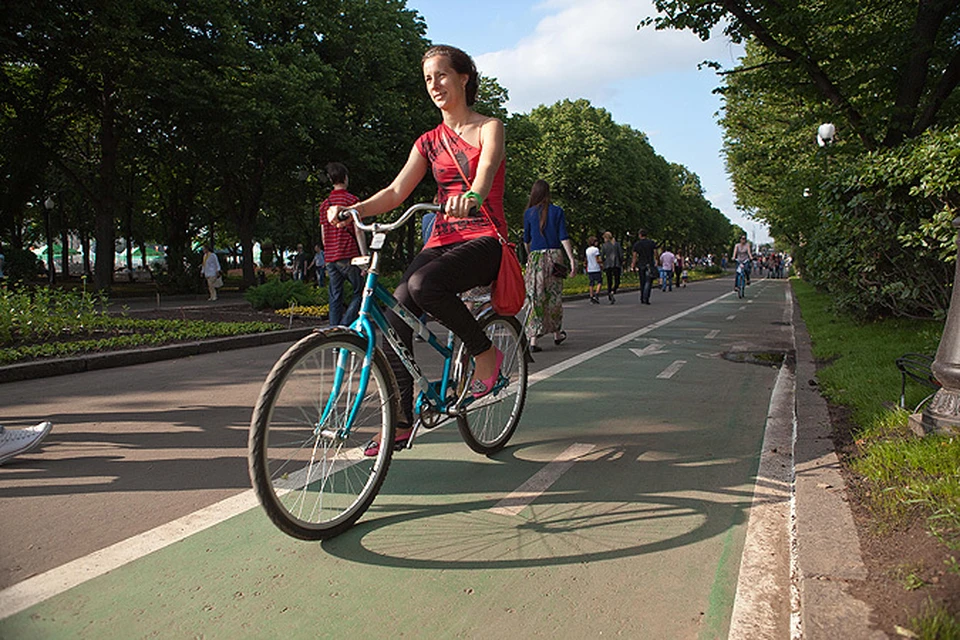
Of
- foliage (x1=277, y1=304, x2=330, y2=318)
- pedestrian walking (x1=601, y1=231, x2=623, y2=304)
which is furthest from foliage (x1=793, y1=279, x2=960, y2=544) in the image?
pedestrian walking (x1=601, y1=231, x2=623, y2=304)

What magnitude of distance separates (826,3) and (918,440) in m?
11.2

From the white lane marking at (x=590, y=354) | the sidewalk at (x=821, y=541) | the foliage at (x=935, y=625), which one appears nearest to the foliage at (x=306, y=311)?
the white lane marking at (x=590, y=354)

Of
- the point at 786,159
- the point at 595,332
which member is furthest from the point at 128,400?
the point at 786,159

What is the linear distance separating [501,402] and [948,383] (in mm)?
2372

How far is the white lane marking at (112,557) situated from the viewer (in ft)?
8.58

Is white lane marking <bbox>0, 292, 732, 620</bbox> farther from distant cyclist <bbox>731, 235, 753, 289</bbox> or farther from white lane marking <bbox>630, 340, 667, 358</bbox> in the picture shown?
distant cyclist <bbox>731, 235, 753, 289</bbox>

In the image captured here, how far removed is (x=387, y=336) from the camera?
11.5 feet

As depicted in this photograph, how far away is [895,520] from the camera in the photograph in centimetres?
302

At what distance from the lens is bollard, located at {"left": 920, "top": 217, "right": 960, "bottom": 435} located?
12.7 ft

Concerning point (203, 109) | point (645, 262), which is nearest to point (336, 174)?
point (645, 262)

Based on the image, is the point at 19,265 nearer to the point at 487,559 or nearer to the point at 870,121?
the point at 870,121

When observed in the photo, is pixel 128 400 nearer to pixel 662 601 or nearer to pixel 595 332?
pixel 662 601

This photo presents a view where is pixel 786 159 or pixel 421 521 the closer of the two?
pixel 421 521

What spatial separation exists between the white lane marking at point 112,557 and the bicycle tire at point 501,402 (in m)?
1.25
